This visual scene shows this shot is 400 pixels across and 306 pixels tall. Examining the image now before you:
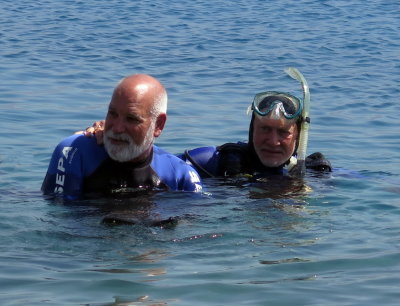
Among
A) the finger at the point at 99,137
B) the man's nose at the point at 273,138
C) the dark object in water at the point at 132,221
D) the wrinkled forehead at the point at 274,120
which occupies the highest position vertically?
the finger at the point at 99,137

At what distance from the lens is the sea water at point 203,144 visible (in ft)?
17.1

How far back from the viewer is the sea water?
5223 millimetres

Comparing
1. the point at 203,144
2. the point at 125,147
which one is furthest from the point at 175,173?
the point at 203,144

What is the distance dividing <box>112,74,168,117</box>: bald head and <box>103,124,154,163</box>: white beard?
0.15m

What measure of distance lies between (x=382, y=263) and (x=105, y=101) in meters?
6.11

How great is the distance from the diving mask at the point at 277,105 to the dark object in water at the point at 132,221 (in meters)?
1.40

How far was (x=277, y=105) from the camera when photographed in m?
7.27

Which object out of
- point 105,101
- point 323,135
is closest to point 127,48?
point 105,101

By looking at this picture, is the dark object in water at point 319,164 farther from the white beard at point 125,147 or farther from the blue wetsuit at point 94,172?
the white beard at point 125,147

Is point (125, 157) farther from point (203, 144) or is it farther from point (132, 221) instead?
point (203, 144)

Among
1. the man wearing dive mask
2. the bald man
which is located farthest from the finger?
the man wearing dive mask

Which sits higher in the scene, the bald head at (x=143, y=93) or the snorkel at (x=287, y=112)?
the bald head at (x=143, y=93)

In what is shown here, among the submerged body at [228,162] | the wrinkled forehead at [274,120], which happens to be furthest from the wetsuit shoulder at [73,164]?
the wrinkled forehead at [274,120]

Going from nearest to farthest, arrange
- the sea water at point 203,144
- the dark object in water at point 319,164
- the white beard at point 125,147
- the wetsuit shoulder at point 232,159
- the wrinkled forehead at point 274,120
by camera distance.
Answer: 1. the sea water at point 203,144
2. the white beard at point 125,147
3. the wrinkled forehead at point 274,120
4. the wetsuit shoulder at point 232,159
5. the dark object in water at point 319,164
